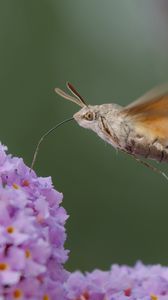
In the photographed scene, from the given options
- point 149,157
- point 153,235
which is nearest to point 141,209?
point 153,235

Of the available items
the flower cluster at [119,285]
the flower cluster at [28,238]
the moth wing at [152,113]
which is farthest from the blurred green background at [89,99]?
the flower cluster at [28,238]

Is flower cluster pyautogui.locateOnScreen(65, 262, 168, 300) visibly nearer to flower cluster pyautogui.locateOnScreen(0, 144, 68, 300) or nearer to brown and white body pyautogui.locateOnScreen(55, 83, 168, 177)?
flower cluster pyautogui.locateOnScreen(0, 144, 68, 300)

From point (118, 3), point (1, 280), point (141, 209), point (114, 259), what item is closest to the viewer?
point (1, 280)

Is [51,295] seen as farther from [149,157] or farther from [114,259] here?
[114,259]

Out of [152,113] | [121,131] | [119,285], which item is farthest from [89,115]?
[119,285]

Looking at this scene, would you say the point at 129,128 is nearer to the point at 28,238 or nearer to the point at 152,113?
the point at 152,113

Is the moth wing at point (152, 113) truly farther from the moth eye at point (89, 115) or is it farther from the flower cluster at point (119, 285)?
the flower cluster at point (119, 285)

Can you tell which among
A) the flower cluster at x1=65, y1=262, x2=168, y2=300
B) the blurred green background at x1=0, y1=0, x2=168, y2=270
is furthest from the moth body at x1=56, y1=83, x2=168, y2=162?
the blurred green background at x1=0, y1=0, x2=168, y2=270
